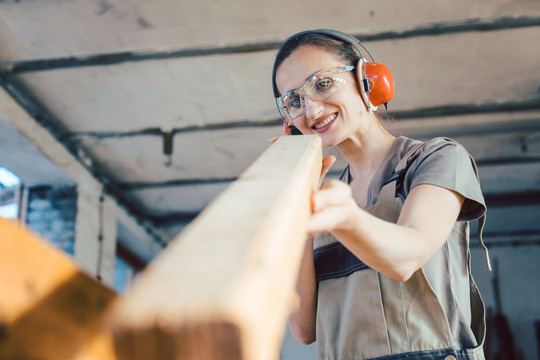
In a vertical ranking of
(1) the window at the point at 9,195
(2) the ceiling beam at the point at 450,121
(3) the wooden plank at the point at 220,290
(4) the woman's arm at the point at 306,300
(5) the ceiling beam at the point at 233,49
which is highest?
(5) the ceiling beam at the point at 233,49

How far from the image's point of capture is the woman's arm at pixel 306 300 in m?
1.63

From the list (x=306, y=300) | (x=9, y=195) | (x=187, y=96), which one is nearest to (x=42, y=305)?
(x=306, y=300)

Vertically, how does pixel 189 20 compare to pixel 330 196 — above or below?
above

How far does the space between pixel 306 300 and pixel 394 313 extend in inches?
13.1

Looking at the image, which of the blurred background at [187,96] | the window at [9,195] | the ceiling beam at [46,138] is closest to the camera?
the blurred background at [187,96]

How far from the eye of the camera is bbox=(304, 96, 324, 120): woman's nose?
173 centimetres

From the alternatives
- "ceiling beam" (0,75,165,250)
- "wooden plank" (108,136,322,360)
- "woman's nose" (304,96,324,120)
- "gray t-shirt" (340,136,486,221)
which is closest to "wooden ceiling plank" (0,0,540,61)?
"ceiling beam" (0,75,165,250)

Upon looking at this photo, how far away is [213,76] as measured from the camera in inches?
175

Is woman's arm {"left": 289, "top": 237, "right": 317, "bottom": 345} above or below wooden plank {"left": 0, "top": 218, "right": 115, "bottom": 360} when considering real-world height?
above

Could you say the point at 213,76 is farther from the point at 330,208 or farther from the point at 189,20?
the point at 330,208

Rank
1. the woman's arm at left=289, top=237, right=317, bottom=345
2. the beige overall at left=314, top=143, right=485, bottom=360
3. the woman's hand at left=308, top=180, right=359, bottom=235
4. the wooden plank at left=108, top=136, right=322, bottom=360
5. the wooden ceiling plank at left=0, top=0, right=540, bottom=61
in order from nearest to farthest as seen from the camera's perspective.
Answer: the wooden plank at left=108, top=136, right=322, bottom=360, the woman's hand at left=308, top=180, right=359, bottom=235, the beige overall at left=314, top=143, right=485, bottom=360, the woman's arm at left=289, top=237, right=317, bottom=345, the wooden ceiling plank at left=0, top=0, right=540, bottom=61

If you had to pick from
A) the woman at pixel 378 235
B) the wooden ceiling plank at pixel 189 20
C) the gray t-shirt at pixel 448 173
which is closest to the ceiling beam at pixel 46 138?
the wooden ceiling plank at pixel 189 20

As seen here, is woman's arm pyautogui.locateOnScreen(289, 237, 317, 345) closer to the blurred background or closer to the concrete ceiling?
the blurred background

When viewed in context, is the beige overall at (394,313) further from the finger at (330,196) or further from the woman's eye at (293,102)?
the finger at (330,196)
